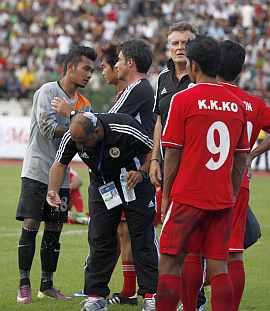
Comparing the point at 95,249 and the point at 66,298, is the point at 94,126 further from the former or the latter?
the point at 66,298

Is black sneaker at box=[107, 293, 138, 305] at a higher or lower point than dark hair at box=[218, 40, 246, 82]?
lower

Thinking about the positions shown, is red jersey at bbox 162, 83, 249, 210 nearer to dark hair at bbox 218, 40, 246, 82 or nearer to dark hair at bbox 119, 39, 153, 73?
dark hair at bbox 218, 40, 246, 82

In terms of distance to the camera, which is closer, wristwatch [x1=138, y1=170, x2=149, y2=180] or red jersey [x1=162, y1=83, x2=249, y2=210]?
red jersey [x1=162, y1=83, x2=249, y2=210]

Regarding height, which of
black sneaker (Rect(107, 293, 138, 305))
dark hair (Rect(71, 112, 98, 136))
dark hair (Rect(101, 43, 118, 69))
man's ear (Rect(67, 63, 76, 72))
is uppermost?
dark hair (Rect(101, 43, 118, 69))

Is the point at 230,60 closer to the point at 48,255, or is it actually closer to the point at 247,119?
the point at 247,119

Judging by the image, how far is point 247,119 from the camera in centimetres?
781

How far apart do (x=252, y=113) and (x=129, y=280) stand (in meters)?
2.13

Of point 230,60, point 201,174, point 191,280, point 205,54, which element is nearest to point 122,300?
point 191,280

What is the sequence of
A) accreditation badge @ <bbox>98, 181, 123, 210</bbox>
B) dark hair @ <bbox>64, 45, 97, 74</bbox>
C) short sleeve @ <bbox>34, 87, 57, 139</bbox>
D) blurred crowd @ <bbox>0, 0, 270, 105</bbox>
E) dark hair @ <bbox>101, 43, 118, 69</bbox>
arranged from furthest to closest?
blurred crowd @ <bbox>0, 0, 270, 105</bbox>, dark hair @ <bbox>64, 45, 97, 74</bbox>, dark hair @ <bbox>101, 43, 118, 69</bbox>, short sleeve @ <bbox>34, 87, 57, 139</bbox>, accreditation badge @ <bbox>98, 181, 123, 210</bbox>

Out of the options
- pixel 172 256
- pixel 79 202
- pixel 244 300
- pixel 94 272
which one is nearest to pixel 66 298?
pixel 94 272

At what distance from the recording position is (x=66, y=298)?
926 cm

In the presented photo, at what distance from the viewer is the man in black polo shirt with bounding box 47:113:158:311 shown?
26.9 ft

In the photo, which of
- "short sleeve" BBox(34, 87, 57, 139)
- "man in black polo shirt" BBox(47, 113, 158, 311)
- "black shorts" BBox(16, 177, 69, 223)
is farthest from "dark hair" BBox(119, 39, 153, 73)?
"black shorts" BBox(16, 177, 69, 223)

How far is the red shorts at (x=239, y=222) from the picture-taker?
782cm
